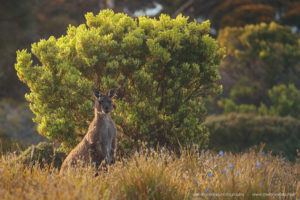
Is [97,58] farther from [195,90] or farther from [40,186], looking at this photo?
[40,186]

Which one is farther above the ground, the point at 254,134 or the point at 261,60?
the point at 261,60

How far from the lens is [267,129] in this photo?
14578 millimetres

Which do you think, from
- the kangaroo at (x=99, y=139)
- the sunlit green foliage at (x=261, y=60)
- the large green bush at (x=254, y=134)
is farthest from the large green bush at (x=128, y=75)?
the sunlit green foliage at (x=261, y=60)

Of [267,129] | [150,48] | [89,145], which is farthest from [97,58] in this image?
[267,129]

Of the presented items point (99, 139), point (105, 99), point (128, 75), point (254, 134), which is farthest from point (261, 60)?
point (99, 139)

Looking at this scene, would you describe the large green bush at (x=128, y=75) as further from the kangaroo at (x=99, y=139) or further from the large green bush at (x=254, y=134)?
the large green bush at (x=254, y=134)

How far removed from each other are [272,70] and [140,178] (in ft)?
54.9

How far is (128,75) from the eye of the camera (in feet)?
28.6

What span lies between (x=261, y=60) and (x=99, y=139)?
52.5 feet

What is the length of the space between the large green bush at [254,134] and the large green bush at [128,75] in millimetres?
5749

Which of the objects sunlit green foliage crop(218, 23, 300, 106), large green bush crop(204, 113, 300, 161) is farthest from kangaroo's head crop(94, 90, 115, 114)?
sunlit green foliage crop(218, 23, 300, 106)

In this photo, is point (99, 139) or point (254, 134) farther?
point (254, 134)

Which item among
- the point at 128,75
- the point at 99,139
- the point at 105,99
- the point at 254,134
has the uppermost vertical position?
the point at 128,75

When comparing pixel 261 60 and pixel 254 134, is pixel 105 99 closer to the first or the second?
pixel 254 134
